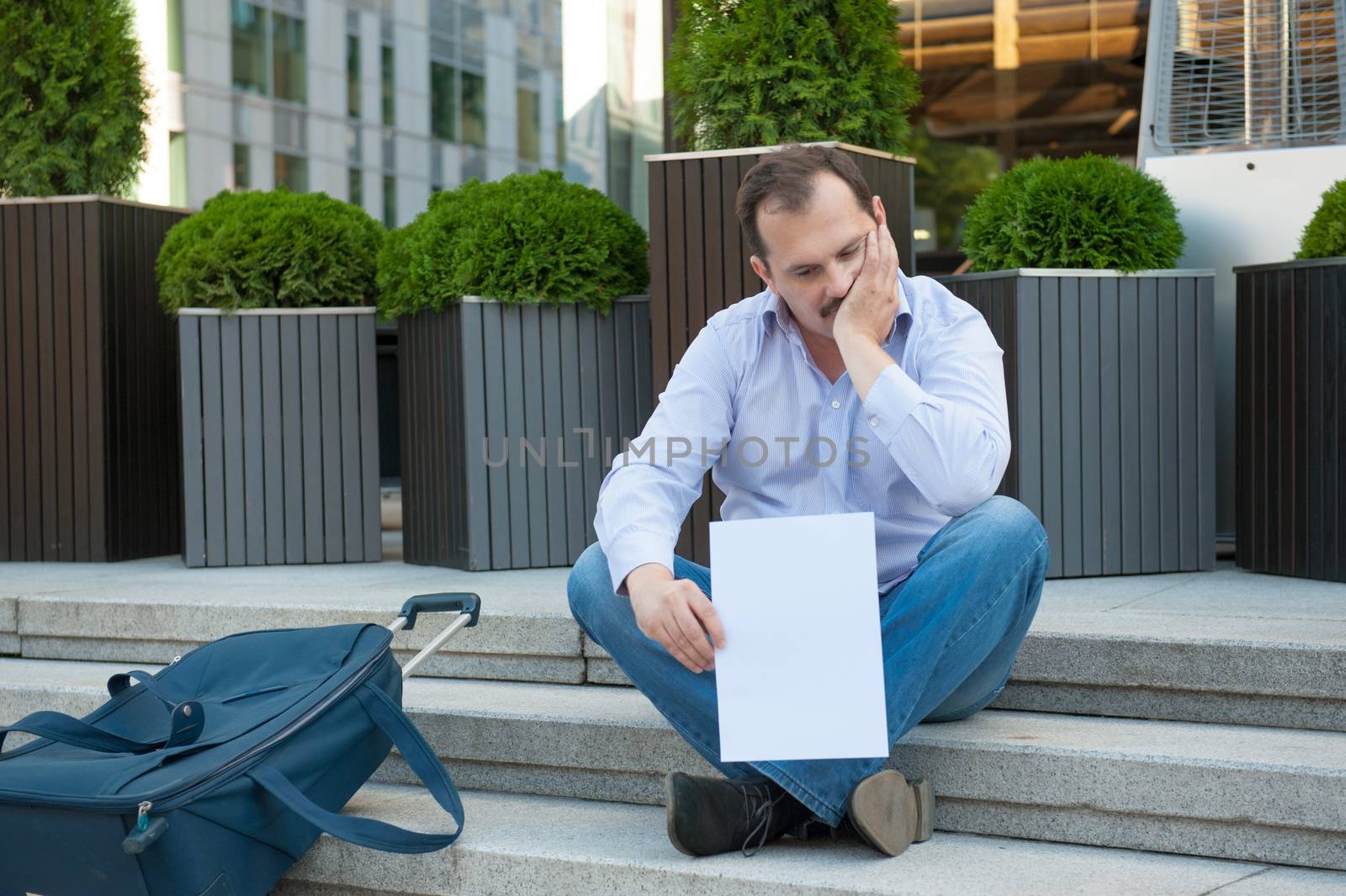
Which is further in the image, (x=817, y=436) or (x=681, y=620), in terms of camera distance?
(x=817, y=436)

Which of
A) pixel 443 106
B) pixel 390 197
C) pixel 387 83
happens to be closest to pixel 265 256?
pixel 387 83

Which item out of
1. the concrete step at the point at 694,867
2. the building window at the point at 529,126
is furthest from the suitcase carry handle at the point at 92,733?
the building window at the point at 529,126

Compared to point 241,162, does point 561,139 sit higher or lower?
lower

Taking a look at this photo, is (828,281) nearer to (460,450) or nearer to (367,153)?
(460,450)

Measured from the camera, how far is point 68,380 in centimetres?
470

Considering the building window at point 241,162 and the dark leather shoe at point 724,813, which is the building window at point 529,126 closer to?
the building window at point 241,162

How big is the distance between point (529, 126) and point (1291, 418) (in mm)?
21377

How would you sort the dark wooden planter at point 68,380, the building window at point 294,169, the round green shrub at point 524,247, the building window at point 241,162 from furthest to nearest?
the building window at point 294,169 → the building window at point 241,162 → the dark wooden planter at point 68,380 → the round green shrub at point 524,247

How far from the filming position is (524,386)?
4250 millimetres

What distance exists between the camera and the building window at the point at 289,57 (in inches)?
816

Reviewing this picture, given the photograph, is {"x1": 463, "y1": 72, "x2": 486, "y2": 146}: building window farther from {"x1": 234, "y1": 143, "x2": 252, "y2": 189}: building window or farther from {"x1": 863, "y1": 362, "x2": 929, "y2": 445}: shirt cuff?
{"x1": 863, "y1": 362, "x2": 929, "y2": 445}: shirt cuff

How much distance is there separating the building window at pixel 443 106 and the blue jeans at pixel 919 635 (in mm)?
21908

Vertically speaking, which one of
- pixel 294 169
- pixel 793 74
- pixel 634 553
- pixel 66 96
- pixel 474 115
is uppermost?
pixel 474 115

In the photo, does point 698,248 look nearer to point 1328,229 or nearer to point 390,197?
point 1328,229
